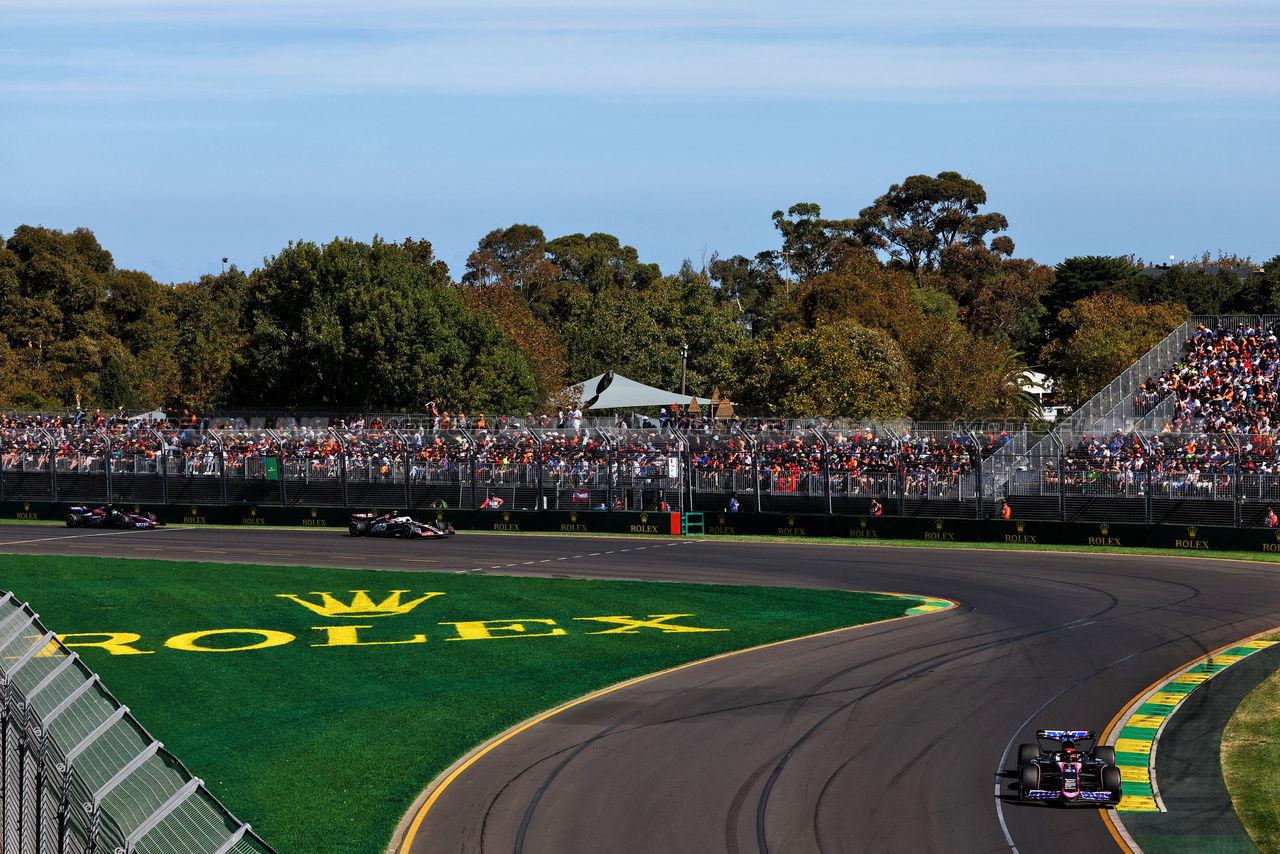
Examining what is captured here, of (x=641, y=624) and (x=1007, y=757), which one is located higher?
(x=641, y=624)

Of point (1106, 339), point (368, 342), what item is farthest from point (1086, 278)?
point (368, 342)

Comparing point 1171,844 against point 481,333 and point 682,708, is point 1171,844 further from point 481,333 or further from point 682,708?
point 481,333

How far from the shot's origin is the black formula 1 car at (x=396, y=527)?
4262cm

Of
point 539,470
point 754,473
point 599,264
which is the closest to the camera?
point 754,473

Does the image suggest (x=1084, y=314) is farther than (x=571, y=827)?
Yes

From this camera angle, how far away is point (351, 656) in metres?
22.7

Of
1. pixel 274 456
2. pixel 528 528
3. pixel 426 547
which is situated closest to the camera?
pixel 426 547

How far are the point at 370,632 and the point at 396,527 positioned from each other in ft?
58.0

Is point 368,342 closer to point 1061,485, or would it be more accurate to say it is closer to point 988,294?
point 1061,485

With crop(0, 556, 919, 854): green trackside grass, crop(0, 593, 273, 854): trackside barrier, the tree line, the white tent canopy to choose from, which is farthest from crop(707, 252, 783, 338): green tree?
crop(0, 593, 273, 854): trackside barrier

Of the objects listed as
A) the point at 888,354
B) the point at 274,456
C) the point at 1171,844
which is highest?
the point at 888,354

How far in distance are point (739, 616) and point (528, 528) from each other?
20.0m

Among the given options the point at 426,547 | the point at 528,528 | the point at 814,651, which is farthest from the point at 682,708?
the point at 528,528

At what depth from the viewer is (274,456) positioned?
49188mm
